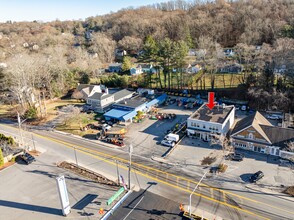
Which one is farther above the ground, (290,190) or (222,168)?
(222,168)

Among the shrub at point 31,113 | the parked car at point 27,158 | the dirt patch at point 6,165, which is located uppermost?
the shrub at point 31,113

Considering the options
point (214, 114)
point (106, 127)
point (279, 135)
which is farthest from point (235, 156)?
point (106, 127)

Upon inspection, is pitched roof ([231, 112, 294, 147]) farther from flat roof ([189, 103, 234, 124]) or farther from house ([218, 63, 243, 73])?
house ([218, 63, 243, 73])

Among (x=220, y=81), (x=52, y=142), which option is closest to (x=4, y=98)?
(x=52, y=142)

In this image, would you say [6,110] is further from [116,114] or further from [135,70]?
[135,70]

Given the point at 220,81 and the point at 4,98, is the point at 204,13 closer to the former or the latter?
the point at 220,81

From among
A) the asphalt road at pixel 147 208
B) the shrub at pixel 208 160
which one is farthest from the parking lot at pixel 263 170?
the asphalt road at pixel 147 208

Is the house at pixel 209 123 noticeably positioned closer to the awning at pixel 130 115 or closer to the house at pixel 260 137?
the house at pixel 260 137
